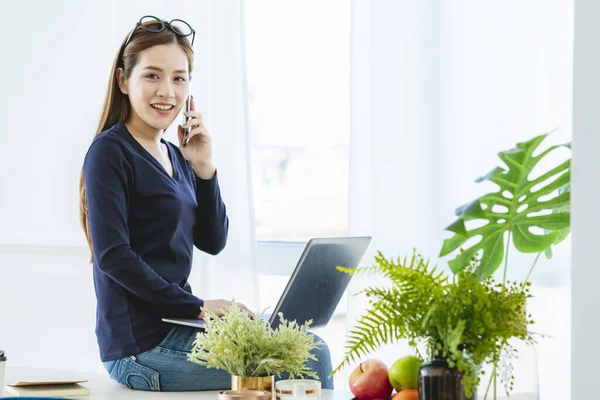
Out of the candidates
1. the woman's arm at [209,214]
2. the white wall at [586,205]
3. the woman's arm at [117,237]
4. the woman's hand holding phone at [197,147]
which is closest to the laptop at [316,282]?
the woman's arm at [117,237]

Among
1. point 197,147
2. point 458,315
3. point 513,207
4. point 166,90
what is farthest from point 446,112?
point 458,315

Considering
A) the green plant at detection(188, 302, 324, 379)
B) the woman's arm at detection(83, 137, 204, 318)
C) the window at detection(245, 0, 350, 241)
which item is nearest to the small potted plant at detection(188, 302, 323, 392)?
the green plant at detection(188, 302, 324, 379)

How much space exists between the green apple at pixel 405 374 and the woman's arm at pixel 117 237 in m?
0.72

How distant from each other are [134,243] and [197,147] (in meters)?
0.45

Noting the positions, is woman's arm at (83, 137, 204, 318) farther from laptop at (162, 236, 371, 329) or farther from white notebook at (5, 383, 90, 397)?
white notebook at (5, 383, 90, 397)

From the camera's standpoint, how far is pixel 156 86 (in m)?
2.24

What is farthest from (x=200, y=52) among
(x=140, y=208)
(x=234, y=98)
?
(x=140, y=208)

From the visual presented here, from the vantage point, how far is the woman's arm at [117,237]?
6.51ft

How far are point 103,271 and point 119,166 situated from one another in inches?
10.5

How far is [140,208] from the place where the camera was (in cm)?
211

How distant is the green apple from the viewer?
1.47 m

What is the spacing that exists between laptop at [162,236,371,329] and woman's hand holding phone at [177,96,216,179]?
0.56 meters

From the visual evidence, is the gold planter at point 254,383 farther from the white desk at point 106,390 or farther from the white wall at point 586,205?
the white wall at point 586,205

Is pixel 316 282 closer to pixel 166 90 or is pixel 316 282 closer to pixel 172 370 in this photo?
pixel 172 370
